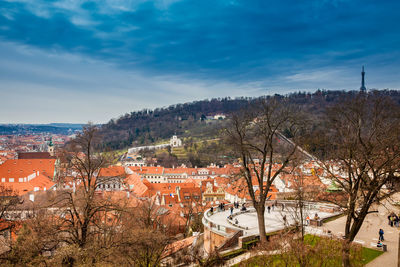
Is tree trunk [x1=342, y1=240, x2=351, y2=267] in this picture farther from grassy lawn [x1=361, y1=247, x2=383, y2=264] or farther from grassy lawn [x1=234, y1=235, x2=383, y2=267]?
grassy lawn [x1=361, y1=247, x2=383, y2=264]

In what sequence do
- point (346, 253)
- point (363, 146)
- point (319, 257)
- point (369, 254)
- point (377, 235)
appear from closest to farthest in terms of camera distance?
1. point (346, 253)
2. point (319, 257)
3. point (363, 146)
4. point (369, 254)
5. point (377, 235)

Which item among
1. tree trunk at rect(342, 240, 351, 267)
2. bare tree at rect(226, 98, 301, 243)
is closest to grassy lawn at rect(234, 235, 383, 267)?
tree trunk at rect(342, 240, 351, 267)

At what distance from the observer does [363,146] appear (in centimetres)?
1331

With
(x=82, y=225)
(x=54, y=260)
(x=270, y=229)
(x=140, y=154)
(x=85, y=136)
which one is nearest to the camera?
(x=54, y=260)

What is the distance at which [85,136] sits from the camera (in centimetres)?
1528

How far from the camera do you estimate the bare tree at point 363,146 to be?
12188mm

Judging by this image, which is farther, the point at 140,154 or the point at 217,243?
the point at 140,154

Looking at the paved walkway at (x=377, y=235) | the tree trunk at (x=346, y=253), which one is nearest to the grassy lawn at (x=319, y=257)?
the tree trunk at (x=346, y=253)

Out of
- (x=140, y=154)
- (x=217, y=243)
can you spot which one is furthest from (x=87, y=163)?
(x=140, y=154)

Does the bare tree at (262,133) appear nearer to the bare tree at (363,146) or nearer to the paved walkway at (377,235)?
the bare tree at (363,146)

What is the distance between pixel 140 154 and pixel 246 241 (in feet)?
412

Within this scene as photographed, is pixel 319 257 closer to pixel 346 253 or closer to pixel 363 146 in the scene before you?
pixel 346 253

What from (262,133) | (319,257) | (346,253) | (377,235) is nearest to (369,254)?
(377,235)

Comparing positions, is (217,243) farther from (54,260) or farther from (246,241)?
(54,260)
